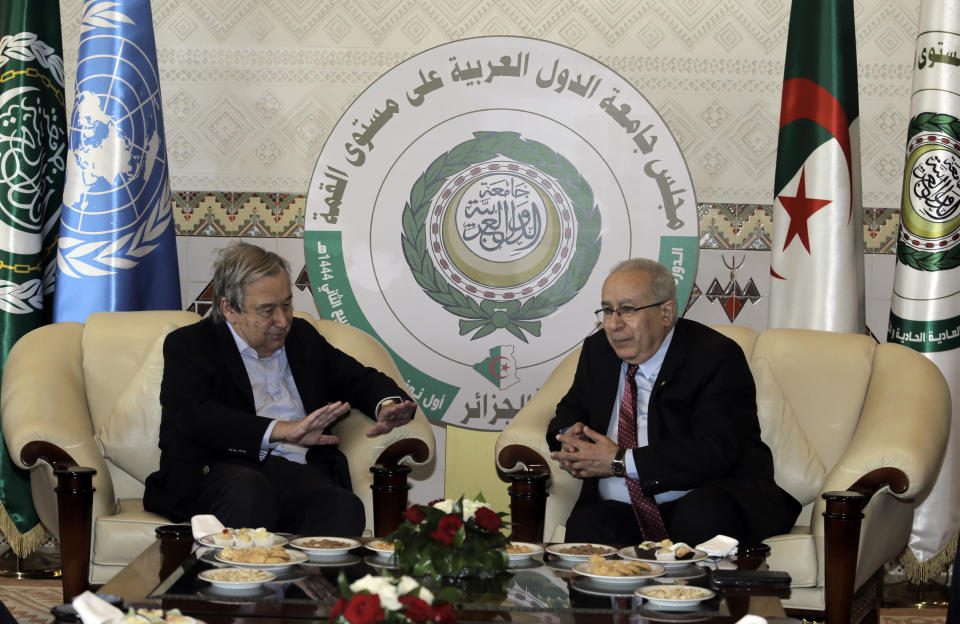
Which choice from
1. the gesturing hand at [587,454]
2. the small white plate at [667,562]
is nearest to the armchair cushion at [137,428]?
the gesturing hand at [587,454]

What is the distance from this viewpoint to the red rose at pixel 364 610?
60.8 inches

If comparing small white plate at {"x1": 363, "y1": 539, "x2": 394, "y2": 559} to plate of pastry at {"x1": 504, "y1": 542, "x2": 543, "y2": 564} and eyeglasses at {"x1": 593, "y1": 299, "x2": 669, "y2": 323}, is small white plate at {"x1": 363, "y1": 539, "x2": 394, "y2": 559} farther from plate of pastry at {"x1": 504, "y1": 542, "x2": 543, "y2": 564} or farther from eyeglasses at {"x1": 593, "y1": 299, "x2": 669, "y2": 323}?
eyeglasses at {"x1": 593, "y1": 299, "x2": 669, "y2": 323}

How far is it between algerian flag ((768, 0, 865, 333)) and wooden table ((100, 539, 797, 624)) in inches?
89.7

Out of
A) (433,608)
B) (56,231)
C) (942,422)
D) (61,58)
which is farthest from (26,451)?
(942,422)

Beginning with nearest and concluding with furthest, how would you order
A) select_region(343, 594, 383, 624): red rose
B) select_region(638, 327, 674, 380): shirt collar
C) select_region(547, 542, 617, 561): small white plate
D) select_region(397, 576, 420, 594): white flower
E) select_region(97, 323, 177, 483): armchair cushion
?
select_region(343, 594, 383, 624): red rose < select_region(397, 576, 420, 594): white flower < select_region(547, 542, 617, 561): small white plate < select_region(638, 327, 674, 380): shirt collar < select_region(97, 323, 177, 483): armchair cushion

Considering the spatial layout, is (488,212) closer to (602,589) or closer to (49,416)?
(49,416)

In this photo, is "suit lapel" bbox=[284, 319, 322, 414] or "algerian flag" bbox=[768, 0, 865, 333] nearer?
"suit lapel" bbox=[284, 319, 322, 414]

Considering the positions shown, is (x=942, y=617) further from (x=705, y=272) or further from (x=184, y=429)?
(x=184, y=429)

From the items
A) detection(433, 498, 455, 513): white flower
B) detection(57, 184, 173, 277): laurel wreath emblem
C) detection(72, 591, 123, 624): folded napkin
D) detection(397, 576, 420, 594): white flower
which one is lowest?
detection(72, 591, 123, 624): folded napkin

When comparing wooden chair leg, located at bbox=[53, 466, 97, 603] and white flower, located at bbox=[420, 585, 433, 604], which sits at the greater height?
white flower, located at bbox=[420, 585, 433, 604]

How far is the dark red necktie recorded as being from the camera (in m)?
3.46

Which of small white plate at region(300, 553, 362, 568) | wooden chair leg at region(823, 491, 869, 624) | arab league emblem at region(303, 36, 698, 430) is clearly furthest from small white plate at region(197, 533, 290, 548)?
arab league emblem at region(303, 36, 698, 430)

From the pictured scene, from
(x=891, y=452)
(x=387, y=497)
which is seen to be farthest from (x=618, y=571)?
(x=891, y=452)

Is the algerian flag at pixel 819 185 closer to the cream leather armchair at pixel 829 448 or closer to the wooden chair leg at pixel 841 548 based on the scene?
the cream leather armchair at pixel 829 448
